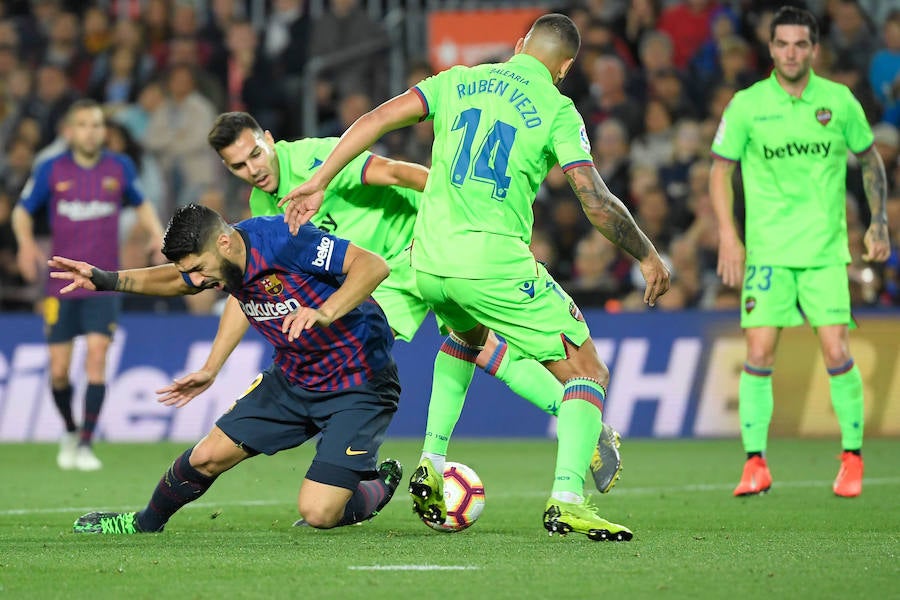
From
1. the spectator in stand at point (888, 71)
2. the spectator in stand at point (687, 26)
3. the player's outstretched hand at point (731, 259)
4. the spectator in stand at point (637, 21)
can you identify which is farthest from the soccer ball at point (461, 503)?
the spectator in stand at point (687, 26)

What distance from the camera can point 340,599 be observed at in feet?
15.7

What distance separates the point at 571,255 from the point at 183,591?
9.82 meters

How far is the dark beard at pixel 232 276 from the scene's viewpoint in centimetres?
627

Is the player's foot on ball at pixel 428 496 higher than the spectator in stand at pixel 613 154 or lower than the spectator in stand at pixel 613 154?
lower

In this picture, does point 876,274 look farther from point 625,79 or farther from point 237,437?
point 237,437

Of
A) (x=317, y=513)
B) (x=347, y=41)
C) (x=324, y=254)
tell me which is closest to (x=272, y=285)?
(x=324, y=254)

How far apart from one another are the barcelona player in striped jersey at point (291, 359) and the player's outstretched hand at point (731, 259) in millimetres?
2470

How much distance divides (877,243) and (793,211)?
1.64 feet

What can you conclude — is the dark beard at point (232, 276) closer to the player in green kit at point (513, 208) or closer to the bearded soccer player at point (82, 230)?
the player in green kit at point (513, 208)

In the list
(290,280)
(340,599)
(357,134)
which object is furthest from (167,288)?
(340,599)

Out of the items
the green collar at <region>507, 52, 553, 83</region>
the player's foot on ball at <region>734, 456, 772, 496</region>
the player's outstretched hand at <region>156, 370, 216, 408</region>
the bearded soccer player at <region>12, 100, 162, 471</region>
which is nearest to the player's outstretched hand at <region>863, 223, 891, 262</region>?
the player's foot on ball at <region>734, 456, 772, 496</region>

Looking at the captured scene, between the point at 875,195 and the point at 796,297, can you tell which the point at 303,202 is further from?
A: the point at 875,195

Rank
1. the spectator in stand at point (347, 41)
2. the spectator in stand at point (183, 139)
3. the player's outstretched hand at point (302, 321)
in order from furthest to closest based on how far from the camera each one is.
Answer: the spectator in stand at point (347, 41) → the spectator in stand at point (183, 139) → the player's outstretched hand at point (302, 321)

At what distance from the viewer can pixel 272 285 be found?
6414mm
